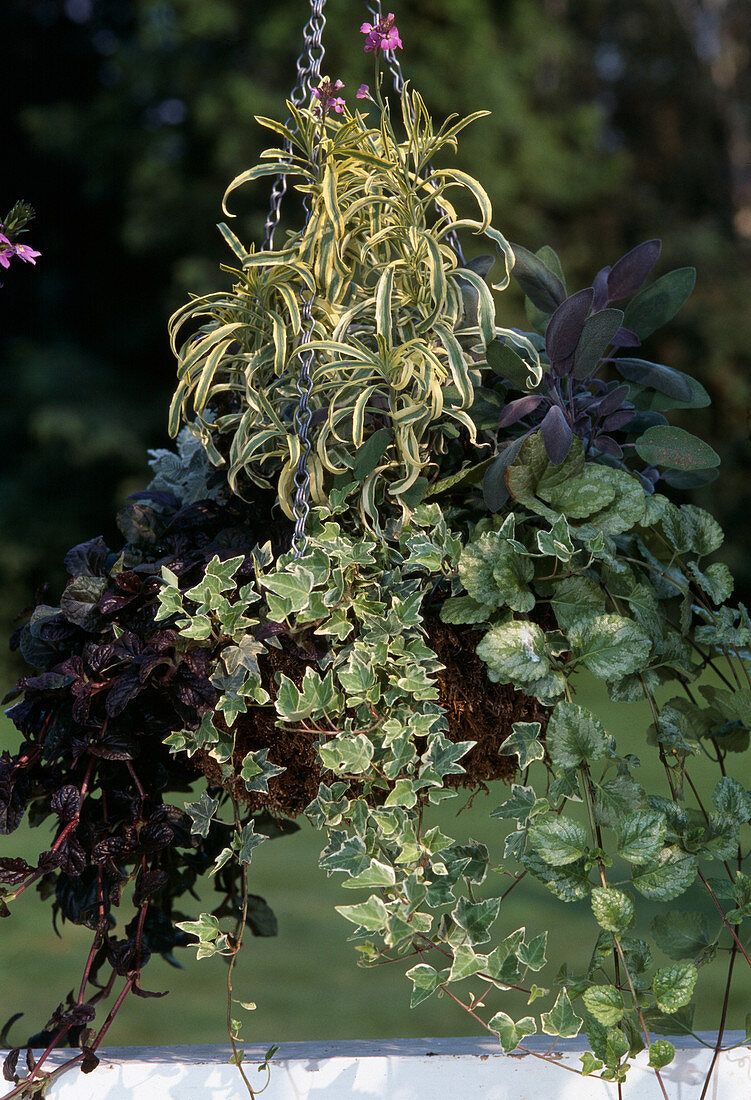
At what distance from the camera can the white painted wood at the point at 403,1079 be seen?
735 millimetres

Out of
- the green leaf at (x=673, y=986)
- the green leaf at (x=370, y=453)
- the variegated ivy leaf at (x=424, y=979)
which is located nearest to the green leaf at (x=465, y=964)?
the variegated ivy leaf at (x=424, y=979)

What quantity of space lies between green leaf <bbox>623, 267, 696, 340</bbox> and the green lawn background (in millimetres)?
1321

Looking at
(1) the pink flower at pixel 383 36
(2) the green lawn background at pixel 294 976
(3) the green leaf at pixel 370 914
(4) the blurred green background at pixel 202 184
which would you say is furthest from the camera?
(4) the blurred green background at pixel 202 184

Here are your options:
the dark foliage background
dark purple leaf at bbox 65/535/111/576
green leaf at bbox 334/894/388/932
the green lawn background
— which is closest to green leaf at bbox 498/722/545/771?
green leaf at bbox 334/894/388/932

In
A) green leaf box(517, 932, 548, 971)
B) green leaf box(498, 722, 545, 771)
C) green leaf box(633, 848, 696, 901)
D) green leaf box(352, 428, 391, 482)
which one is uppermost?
green leaf box(352, 428, 391, 482)

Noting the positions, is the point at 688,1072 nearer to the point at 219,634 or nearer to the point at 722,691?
the point at 722,691

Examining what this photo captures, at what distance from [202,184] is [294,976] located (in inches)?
150

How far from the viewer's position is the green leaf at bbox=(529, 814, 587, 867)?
641mm

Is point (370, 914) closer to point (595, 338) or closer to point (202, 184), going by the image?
point (595, 338)

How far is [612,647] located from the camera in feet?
2.23

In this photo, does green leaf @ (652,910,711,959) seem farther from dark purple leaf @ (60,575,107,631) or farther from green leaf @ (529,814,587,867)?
dark purple leaf @ (60,575,107,631)

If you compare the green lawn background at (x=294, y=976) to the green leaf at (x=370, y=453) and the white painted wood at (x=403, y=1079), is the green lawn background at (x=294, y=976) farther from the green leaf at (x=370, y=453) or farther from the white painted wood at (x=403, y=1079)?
the green leaf at (x=370, y=453)

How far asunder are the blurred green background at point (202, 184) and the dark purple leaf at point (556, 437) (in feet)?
11.4

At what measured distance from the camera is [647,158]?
555cm
